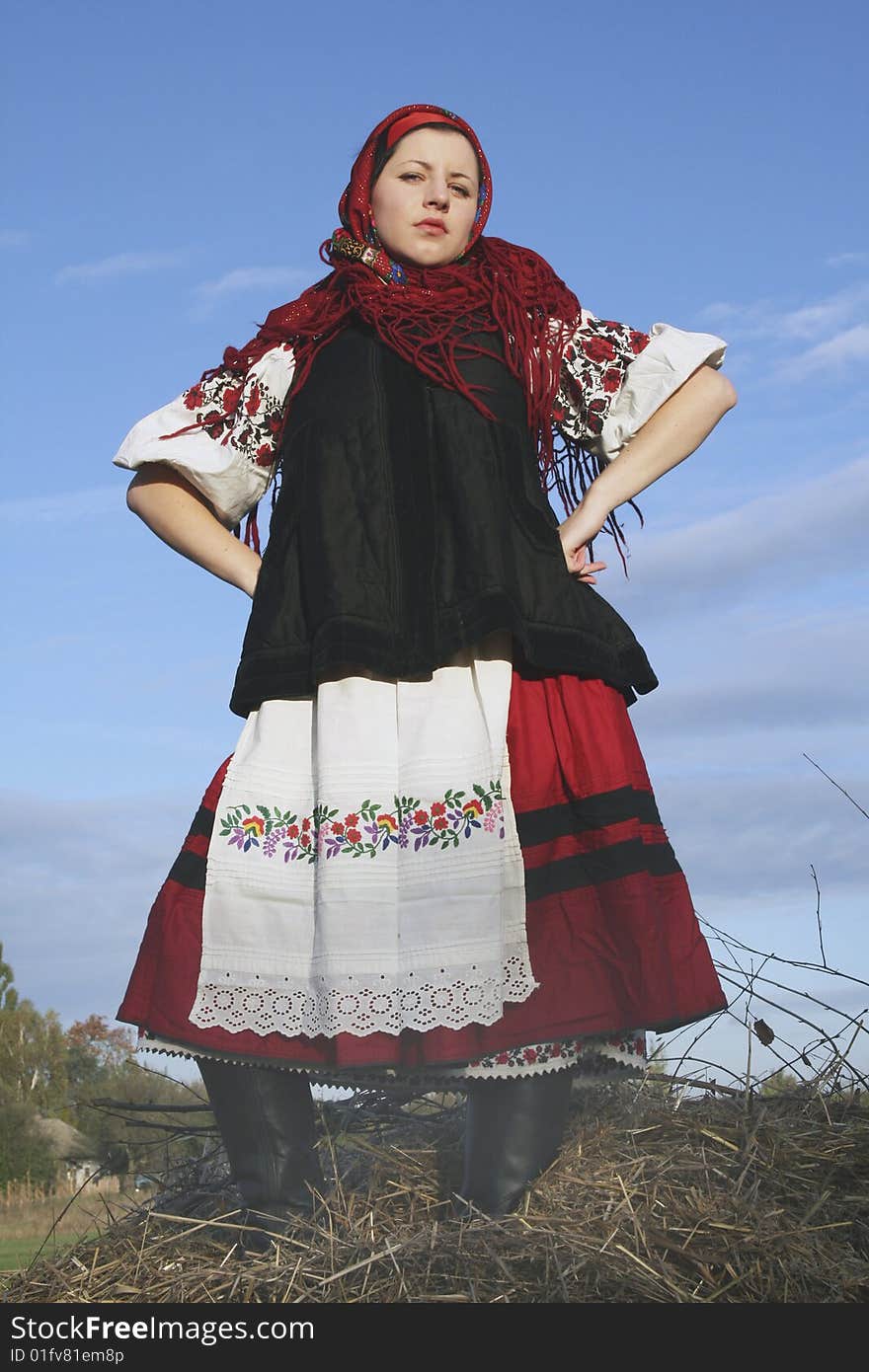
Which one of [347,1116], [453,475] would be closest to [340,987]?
[453,475]

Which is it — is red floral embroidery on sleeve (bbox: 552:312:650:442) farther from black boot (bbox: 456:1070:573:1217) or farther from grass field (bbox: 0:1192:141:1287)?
grass field (bbox: 0:1192:141:1287)

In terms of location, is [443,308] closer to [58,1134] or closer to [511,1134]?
[511,1134]

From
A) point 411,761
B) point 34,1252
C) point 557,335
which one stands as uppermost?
point 557,335

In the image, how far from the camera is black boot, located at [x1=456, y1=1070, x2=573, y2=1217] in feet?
8.61

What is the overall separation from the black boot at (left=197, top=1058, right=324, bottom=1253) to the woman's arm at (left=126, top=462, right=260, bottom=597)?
3.30ft

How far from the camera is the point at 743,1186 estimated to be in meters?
2.74

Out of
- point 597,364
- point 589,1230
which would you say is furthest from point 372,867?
point 597,364

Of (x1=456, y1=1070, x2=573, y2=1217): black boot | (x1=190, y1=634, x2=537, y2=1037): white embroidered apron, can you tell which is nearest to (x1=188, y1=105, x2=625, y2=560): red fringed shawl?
(x1=190, y1=634, x2=537, y2=1037): white embroidered apron

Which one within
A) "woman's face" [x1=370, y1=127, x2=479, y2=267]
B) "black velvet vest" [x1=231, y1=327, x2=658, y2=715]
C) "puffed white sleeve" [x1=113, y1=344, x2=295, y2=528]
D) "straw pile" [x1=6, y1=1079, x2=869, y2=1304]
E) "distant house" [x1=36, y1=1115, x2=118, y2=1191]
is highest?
"woman's face" [x1=370, y1=127, x2=479, y2=267]

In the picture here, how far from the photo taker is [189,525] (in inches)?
120

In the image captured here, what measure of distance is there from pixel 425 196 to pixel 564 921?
5.17 ft

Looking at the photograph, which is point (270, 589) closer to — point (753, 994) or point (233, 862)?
point (233, 862)

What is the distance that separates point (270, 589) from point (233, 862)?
56 cm

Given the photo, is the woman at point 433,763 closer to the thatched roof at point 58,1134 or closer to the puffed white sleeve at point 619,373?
the puffed white sleeve at point 619,373
